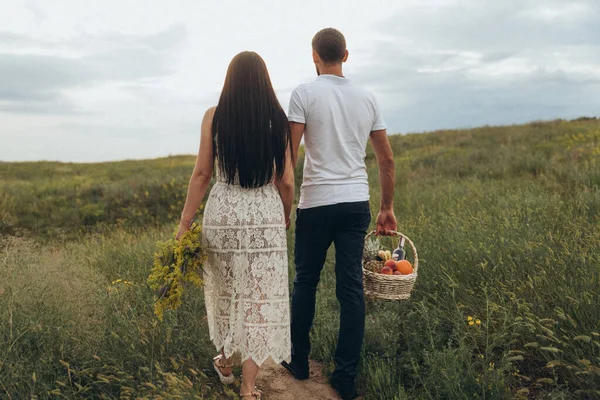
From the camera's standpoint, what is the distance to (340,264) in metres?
3.50

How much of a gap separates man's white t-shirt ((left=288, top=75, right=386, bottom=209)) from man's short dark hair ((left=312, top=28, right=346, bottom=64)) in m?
0.13

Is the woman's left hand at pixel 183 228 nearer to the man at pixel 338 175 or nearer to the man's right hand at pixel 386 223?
the man at pixel 338 175

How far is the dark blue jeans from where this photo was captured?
132 inches

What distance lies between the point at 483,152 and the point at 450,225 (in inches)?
381

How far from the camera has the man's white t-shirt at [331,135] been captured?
3270mm

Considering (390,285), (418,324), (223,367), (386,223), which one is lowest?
(223,367)

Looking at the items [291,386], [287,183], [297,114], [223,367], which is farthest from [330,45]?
[291,386]

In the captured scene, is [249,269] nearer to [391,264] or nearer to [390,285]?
[390,285]

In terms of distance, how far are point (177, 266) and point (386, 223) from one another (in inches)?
67.4

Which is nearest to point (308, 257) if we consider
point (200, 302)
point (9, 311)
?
point (200, 302)

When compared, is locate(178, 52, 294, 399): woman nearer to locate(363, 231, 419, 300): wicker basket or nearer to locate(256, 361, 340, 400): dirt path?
locate(256, 361, 340, 400): dirt path

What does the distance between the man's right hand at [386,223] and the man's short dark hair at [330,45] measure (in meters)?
1.28

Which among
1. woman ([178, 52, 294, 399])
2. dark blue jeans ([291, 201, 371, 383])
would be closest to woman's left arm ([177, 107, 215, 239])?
woman ([178, 52, 294, 399])

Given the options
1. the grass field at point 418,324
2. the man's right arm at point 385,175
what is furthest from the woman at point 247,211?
the man's right arm at point 385,175
